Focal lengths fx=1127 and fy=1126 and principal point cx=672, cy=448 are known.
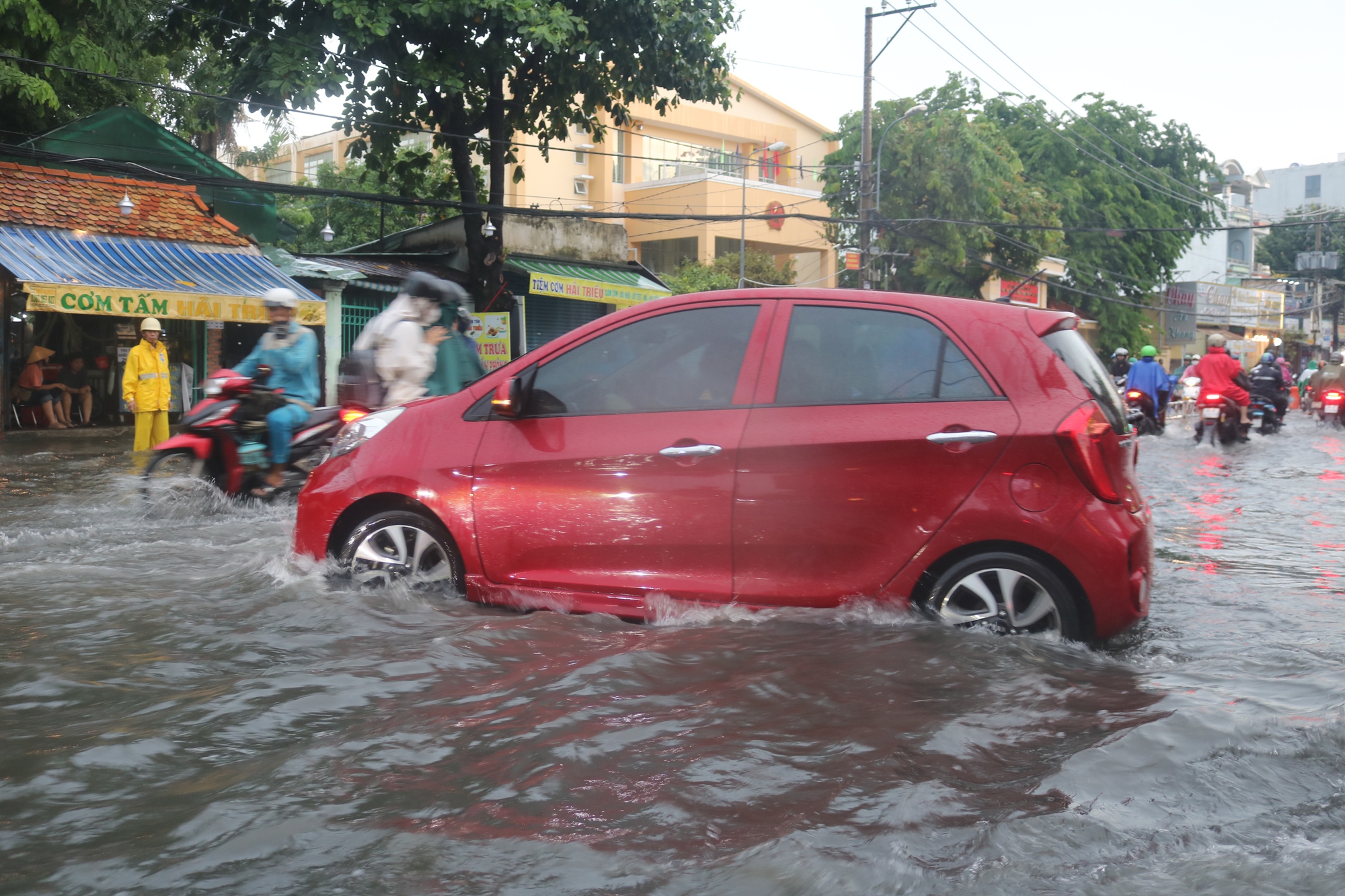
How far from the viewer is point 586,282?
25172 millimetres

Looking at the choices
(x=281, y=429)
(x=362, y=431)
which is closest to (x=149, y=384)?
(x=281, y=429)

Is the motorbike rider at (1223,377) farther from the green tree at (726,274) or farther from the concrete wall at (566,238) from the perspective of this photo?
the green tree at (726,274)

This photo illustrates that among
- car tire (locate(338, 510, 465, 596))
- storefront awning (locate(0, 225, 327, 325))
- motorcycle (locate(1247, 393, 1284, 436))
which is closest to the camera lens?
car tire (locate(338, 510, 465, 596))

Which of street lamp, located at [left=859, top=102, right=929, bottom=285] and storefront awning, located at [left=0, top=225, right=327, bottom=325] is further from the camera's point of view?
street lamp, located at [left=859, top=102, right=929, bottom=285]

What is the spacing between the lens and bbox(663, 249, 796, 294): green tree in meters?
35.6

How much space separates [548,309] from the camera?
87.9 ft

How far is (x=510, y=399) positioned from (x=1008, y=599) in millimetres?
2194

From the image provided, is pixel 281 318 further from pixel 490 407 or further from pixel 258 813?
pixel 258 813

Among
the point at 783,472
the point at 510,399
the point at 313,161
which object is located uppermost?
the point at 313,161

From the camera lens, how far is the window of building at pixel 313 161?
54875 mm

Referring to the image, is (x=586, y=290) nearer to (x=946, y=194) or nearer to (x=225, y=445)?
(x=946, y=194)

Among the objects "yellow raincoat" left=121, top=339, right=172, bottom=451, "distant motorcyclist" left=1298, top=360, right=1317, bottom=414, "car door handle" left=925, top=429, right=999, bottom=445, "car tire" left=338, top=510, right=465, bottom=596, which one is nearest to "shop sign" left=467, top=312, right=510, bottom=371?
"yellow raincoat" left=121, top=339, right=172, bottom=451

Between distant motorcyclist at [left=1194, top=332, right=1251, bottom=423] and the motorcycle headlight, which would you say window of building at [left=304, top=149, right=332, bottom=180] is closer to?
distant motorcyclist at [left=1194, top=332, right=1251, bottom=423]

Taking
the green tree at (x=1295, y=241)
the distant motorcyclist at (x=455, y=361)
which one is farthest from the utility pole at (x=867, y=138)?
the green tree at (x=1295, y=241)
